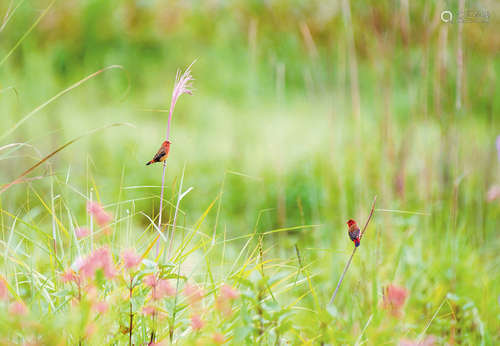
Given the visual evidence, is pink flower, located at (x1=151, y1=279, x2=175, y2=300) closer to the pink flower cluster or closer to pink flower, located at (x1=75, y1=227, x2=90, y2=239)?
the pink flower cluster

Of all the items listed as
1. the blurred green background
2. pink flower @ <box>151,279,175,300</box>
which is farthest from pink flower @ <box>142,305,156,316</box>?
the blurred green background

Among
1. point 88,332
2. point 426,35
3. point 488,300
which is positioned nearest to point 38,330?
point 88,332

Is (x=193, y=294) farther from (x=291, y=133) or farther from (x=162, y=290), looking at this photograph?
(x=291, y=133)

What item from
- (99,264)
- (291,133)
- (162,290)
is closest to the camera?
(99,264)

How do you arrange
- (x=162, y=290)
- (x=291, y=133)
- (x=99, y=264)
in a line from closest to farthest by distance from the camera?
(x=99, y=264) < (x=162, y=290) < (x=291, y=133)

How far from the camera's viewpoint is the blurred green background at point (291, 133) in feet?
5.03

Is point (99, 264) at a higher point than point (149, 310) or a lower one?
higher

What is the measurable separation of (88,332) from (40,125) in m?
2.17

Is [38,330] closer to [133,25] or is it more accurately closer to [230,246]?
Result: [230,246]

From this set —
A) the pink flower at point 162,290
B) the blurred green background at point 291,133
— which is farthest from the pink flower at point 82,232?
the pink flower at point 162,290

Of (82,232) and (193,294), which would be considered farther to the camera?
(82,232)

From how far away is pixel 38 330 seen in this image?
699 millimetres

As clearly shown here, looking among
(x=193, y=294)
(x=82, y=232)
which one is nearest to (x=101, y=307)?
(x=193, y=294)

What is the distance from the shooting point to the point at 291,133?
2918 mm
